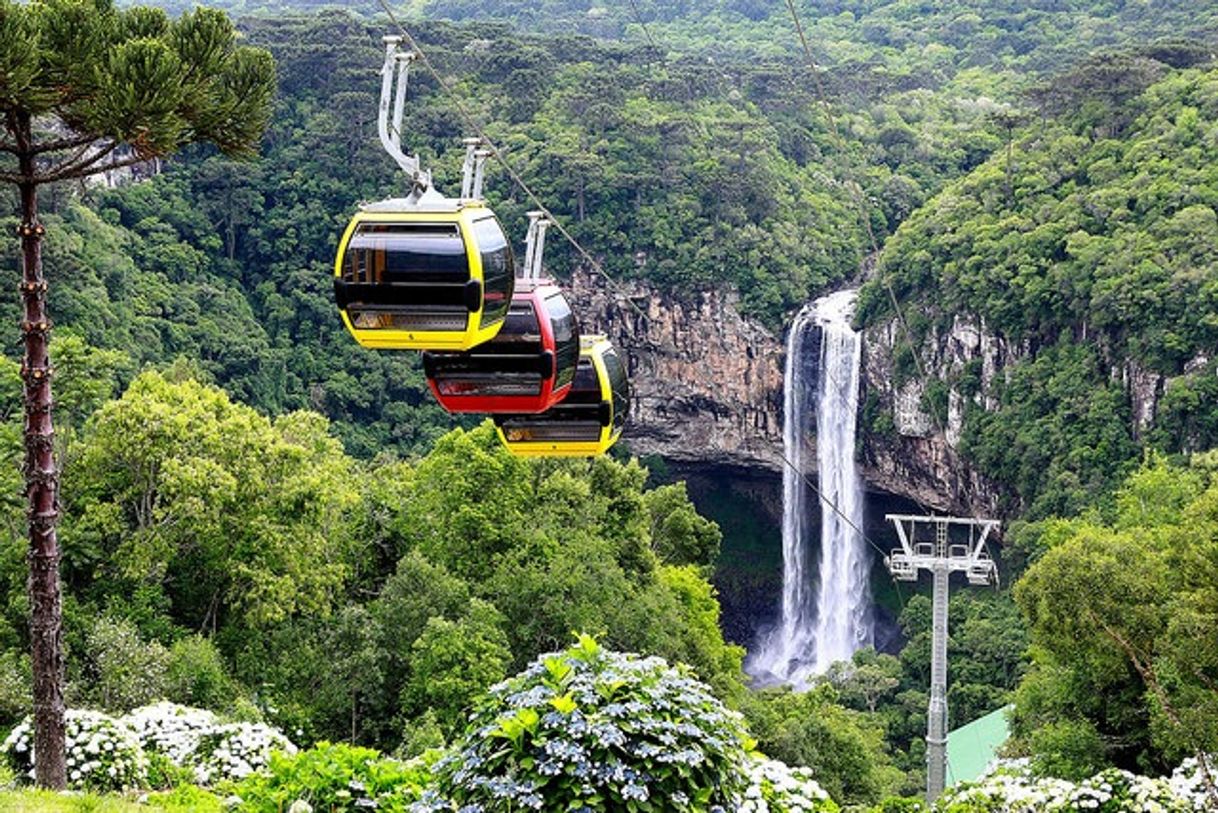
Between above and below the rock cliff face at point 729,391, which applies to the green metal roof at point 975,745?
below

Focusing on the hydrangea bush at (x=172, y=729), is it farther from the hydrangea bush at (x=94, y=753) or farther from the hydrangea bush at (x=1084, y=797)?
the hydrangea bush at (x=1084, y=797)

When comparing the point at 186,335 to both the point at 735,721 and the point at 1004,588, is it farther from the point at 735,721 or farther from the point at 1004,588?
the point at 735,721

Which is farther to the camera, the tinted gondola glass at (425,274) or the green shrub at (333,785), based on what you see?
the tinted gondola glass at (425,274)

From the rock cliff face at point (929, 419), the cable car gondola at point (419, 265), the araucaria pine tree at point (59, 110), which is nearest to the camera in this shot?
the cable car gondola at point (419, 265)

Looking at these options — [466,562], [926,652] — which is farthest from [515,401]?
[926,652]

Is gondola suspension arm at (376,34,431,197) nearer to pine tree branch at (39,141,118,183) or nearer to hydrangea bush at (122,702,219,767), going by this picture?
pine tree branch at (39,141,118,183)

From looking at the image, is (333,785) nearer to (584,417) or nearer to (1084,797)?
(584,417)

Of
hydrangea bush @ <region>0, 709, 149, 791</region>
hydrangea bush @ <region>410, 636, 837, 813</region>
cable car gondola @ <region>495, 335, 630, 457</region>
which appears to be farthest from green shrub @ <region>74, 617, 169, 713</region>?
hydrangea bush @ <region>410, 636, 837, 813</region>

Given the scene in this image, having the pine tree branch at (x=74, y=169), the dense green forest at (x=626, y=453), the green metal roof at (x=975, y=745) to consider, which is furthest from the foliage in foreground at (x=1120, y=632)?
the pine tree branch at (x=74, y=169)

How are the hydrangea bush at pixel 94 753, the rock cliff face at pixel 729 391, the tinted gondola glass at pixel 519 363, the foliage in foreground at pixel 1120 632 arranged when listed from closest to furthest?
the hydrangea bush at pixel 94 753 → the tinted gondola glass at pixel 519 363 → the foliage in foreground at pixel 1120 632 → the rock cliff face at pixel 729 391
